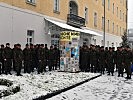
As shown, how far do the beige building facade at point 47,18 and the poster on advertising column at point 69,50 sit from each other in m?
3.99

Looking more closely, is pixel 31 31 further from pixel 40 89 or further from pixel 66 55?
pixel 40 89

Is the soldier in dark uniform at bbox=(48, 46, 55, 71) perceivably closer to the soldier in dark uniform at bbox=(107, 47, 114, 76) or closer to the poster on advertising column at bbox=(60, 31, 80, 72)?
the poster on advertising column at bbox=(60, 31, 80, 72)

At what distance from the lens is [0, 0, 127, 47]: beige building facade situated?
23188 mm

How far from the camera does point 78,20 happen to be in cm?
3706

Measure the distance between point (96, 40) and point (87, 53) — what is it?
23420 millimetres

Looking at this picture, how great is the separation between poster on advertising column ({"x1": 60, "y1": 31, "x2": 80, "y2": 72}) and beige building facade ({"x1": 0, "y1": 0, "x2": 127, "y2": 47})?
3.99 metres

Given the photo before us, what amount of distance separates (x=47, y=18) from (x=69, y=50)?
816 cm

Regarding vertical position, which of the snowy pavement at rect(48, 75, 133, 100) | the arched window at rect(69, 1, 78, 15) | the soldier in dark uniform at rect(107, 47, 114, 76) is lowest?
the snowy pavement at rect(48, 75, 133, 100)

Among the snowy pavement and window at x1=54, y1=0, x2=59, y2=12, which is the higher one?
window at x1=54, y1=0, x2=59, y2=12

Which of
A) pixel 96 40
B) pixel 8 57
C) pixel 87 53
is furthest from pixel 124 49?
pixel 96 40

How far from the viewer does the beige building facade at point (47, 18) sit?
23188 millimetres

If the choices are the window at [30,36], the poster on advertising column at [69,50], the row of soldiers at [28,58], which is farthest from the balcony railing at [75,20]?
the poster on advertising column at [69,50]

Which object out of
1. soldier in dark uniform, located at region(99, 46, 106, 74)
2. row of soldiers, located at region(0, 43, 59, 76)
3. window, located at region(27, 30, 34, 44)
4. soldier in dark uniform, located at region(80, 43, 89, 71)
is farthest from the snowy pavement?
window, located at region(27, 30, 34, 44)

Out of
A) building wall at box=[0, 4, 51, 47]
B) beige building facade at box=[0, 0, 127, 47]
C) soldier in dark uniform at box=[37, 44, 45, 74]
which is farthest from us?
beige building facade at box=[0, 0, 127, 47]
